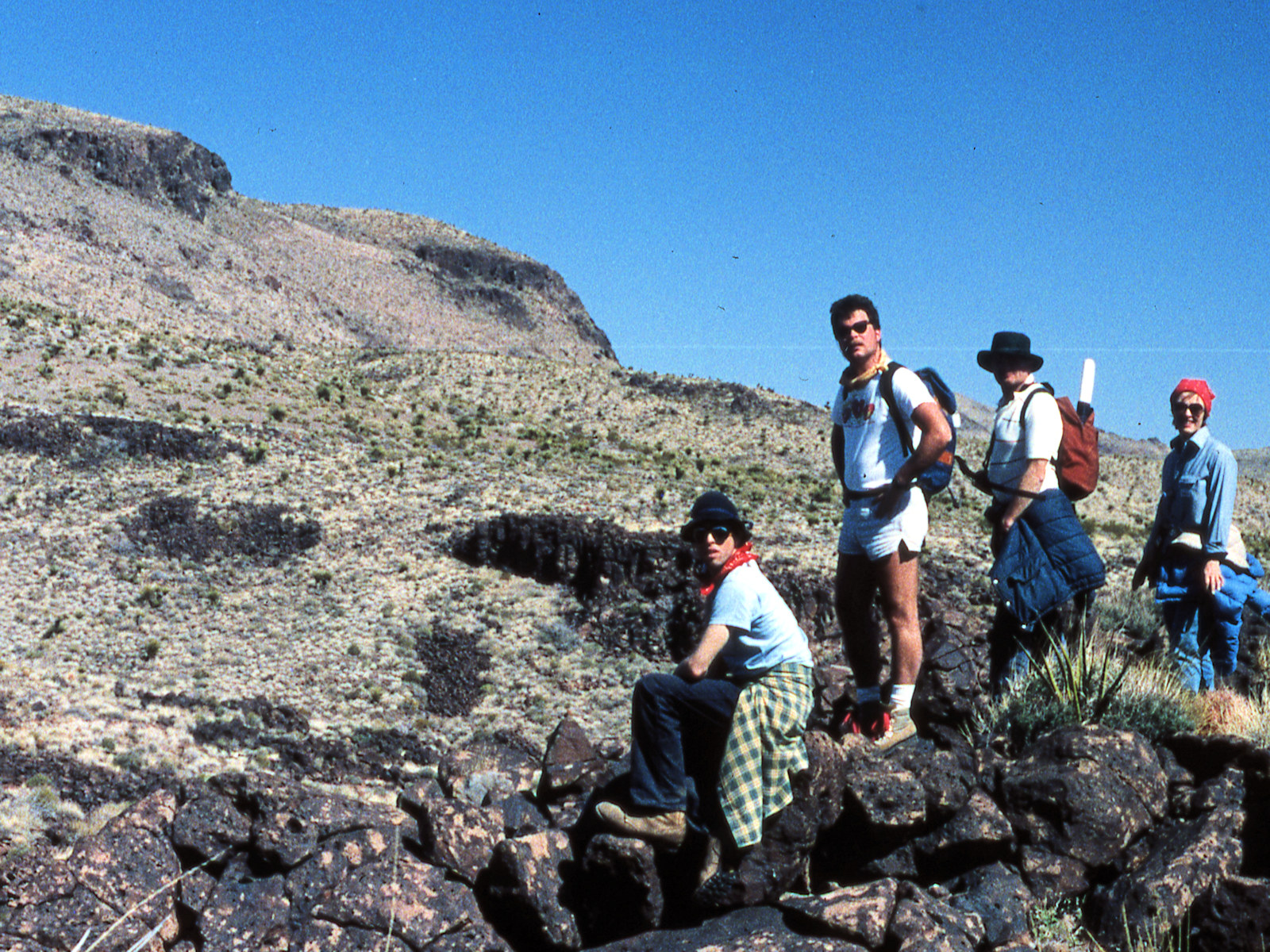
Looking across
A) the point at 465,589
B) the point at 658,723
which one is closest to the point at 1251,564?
the point at 658,723

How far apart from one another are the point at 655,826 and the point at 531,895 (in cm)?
58

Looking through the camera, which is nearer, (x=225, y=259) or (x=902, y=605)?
(x=902, y=605)

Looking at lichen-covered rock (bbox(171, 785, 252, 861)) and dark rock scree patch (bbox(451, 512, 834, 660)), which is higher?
dark rock scree patch (bbox(451, 512, 834, 660))

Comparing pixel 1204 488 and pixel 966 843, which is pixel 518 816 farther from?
pixel 1204 488

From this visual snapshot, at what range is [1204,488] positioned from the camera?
562 cm

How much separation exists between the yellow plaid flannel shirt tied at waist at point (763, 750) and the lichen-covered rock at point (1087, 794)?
113 centimetres

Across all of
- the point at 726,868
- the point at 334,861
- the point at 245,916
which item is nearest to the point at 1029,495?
the point at 726,868

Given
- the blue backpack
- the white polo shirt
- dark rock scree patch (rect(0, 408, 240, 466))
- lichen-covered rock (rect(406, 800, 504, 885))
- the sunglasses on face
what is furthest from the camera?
dark rock scree patch (rect(0, 408, 240, 466))

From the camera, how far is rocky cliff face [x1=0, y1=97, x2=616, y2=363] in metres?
65.7

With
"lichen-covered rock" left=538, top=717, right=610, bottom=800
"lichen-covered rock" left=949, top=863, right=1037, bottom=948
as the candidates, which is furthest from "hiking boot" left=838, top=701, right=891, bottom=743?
"lichen-covered rock" left=538, top=717, right=610, bottom=800

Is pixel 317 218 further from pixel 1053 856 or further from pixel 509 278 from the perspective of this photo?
pixel 1053 856

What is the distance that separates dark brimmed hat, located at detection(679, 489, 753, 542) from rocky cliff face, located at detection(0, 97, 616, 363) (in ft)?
206

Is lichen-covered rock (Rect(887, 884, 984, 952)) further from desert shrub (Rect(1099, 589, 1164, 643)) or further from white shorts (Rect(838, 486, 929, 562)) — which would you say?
desert shrub (Rect(1099, 589, 1164, 643))

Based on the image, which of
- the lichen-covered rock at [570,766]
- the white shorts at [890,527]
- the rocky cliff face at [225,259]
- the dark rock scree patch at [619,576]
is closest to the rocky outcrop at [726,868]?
the lichen-covered rock at [570,766]
